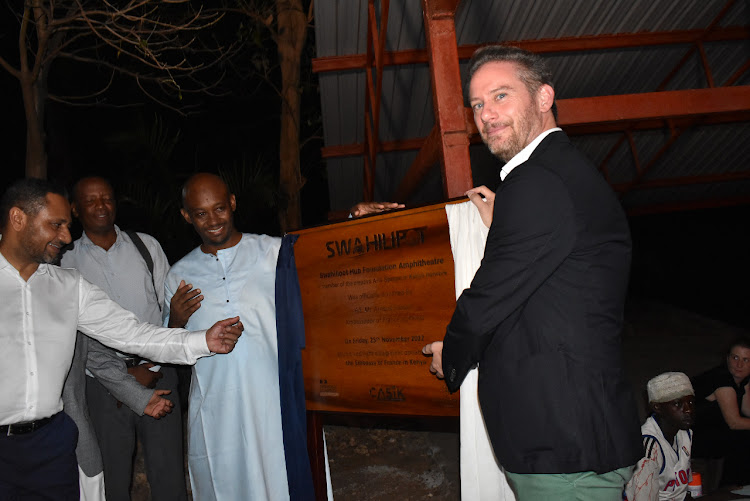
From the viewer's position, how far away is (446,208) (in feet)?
8.85

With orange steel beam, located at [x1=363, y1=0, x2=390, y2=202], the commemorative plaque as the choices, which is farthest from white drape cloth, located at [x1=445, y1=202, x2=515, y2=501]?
orange steel beam, located at [x1=363, y1=0, x2=390, y2=202]

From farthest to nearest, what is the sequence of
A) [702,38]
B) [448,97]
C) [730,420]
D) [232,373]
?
[702,38], [730,420], [448,97], [232,373]

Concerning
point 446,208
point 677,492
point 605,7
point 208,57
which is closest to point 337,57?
point 605,7

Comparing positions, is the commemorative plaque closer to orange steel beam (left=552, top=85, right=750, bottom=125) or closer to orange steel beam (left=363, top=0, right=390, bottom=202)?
orange steel beam (left=552, top=85, right=750, bottom=125)

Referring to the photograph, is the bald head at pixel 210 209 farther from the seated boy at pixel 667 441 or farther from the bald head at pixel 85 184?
the seated boy at pixel 667 441

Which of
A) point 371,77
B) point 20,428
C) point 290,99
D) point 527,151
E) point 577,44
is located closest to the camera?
point 527,151

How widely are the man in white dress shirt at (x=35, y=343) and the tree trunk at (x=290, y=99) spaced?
15.7 ft

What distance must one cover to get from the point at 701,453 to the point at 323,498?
319 cm

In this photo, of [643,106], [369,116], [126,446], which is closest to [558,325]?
[126,446]

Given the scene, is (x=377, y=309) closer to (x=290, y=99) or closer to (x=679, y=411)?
(x=679, y=411)

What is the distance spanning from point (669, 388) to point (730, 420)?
118 centimetres

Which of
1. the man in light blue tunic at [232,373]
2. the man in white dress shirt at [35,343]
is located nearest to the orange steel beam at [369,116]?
the man in light blue tunic at [232,373]

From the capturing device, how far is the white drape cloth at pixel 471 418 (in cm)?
265

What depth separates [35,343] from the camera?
8.36ft
